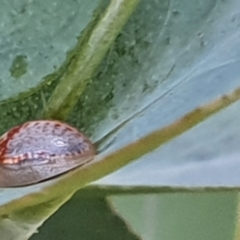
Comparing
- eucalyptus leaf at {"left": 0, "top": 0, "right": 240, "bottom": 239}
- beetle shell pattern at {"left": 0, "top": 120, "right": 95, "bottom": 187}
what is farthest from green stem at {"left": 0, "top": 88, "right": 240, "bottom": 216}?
beetle shell pattern at {"left": 0, "top": 120, "right": 95, "bottom": 187}

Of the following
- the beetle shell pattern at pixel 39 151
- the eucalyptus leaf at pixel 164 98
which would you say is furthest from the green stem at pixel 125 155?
the beetle shell pattern at pixel 39 151

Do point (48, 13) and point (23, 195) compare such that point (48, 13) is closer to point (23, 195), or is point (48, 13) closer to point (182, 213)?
point (23, 195)

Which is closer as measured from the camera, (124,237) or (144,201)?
(124,237)

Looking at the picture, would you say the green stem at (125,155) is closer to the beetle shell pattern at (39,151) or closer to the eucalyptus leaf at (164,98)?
the eucalyptus leaf at (164,98)

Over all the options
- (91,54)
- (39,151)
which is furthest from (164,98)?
(39,151)

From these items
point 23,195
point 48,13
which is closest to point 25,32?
point 48,13
